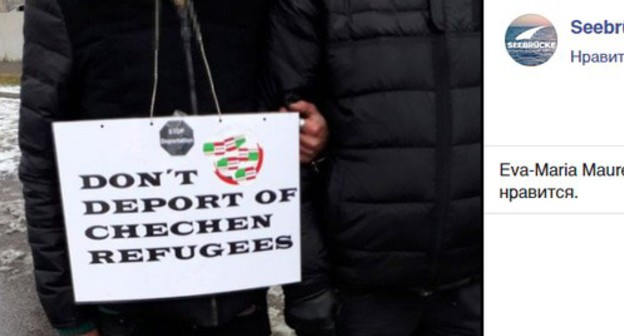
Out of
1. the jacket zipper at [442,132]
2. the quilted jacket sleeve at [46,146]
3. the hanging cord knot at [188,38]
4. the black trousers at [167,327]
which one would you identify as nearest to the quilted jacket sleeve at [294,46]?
the hanging cord knot at [188,38]

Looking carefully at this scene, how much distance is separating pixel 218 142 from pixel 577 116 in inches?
29.5

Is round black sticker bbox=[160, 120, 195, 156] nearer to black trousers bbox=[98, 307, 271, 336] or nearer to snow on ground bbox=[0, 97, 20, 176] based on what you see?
black trousers bbox=[98, 307, 271, 336]

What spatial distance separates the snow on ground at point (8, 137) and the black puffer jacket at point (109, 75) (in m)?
5.41

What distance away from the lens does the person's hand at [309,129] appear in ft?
5.81

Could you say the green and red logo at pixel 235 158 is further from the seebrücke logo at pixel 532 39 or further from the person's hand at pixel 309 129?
the seebrücke logo at pixel 532 39

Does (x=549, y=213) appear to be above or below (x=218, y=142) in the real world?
below

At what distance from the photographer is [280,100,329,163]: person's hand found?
1.77 m

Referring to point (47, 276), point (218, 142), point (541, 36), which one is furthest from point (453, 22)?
point (47, 276)

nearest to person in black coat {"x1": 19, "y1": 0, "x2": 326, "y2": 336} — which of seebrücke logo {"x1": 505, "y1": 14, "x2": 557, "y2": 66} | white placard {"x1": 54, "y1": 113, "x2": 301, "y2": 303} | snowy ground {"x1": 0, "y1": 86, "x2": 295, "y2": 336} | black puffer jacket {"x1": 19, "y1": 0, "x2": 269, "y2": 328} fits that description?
black puffer jacket {"x1": 19, "y1": 0, "x2": 269, "y2": 328}

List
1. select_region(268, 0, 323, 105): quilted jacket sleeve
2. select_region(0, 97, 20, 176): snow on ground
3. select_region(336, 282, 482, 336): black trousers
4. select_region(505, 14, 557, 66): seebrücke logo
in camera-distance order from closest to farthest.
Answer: select_region(505, 14, 557, 66): seebrücke logo, select_region(268, 0, 323, 105): quilted jacket sleeve, select_region(336, 282, 482, 336): black trousers, select_region(0, 97, 20, 176): snow on ground

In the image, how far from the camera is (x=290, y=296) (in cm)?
193

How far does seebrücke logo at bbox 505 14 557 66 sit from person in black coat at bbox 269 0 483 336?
257 mm

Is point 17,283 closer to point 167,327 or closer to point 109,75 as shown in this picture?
point 167,327

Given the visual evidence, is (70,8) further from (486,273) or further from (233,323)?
(486,273)
